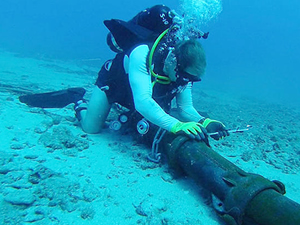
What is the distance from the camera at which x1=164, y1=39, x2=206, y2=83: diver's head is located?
237 centimetres

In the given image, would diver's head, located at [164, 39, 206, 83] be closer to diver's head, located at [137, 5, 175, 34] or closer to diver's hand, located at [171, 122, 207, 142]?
diver's hand, located at [171, 122, 207, 142]

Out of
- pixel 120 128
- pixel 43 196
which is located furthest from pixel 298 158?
pixel 43 196

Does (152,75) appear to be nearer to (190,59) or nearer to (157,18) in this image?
(190,59)

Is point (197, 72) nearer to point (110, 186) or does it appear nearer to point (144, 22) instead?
point (144, 22)

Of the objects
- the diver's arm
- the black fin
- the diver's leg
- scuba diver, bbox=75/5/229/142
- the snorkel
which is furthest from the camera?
the black fin

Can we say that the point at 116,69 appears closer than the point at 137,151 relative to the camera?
No

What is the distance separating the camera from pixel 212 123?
299 cm

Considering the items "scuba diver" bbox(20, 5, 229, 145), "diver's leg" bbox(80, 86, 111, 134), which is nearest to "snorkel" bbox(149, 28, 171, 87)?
"scuba diver" bbox(20, 5, 229, 145)

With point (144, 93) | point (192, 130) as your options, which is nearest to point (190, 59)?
point (144, 93)

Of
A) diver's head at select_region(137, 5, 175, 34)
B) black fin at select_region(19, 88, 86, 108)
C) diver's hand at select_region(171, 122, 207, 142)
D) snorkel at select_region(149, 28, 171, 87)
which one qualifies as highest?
diver's head at select_region(137, 5, 175, 34)

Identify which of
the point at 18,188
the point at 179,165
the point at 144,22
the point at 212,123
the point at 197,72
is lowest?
the point at 18,188

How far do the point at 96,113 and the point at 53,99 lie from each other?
1.35 meters

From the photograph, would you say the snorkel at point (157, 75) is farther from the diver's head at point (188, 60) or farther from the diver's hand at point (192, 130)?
the diver's hand at point (192, 130)

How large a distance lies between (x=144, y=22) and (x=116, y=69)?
2.76ft
